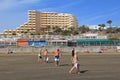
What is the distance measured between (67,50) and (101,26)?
112762 millimetres

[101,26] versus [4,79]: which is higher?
[101,26]

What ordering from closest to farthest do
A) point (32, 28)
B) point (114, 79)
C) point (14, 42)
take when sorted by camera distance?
1. point (114, 79)
2. point (14, 42)
3. point (32, 28)

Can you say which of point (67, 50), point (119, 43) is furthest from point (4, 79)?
point (119, 43)

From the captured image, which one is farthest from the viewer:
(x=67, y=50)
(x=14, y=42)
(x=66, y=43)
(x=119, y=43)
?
(x=14, y=42)

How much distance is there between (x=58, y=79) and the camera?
49.4ft

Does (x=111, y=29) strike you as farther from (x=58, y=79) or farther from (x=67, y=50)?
(x=58, y=79)

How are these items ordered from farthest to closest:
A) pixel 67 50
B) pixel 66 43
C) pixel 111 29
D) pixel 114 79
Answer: pixel 111 29
pixel 66 43
pixel 67 50
pixel 114 79

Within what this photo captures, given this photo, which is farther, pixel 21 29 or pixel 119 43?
pixel 21 29

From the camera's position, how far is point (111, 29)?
160m

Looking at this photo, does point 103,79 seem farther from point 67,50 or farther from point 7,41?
point 7,41

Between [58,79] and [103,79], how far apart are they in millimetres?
2127

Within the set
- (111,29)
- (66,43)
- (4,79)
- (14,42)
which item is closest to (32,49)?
(66,43)

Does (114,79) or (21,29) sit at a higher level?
(21,29)

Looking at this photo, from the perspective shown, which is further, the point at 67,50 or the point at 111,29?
the point at 111,29
